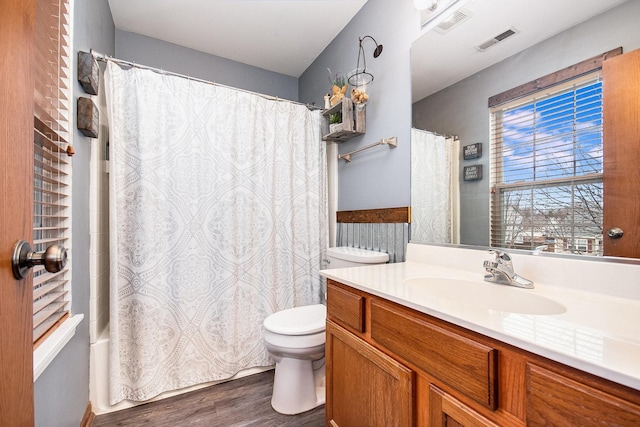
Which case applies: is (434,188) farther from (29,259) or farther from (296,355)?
(29,259)

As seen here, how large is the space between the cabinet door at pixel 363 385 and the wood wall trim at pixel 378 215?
2.40 ft

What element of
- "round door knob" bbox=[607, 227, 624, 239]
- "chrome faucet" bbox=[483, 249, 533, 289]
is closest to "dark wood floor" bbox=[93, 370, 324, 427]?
"chrome faucet" bbox=[483, 249, 533, 289]

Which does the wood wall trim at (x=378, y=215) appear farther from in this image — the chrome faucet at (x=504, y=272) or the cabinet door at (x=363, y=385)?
the cabinet door at (x=363, y=385)

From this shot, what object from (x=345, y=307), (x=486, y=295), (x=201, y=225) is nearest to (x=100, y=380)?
(x=201, y=225)

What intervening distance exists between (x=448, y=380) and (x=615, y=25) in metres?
1.16

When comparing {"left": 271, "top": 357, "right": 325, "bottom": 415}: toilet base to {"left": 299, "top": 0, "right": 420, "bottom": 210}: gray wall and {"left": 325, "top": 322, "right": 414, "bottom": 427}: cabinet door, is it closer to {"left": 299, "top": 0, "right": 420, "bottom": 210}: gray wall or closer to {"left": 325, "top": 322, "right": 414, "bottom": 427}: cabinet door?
{"left": 325, "top": 322, "right": 414, "bottom": 427}: cabinet door

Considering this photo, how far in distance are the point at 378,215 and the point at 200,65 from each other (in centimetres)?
204

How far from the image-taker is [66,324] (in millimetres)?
1081

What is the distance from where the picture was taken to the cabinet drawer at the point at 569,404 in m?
0.44

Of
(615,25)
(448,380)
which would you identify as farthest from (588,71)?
(448,380)

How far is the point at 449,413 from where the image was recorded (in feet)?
2.32

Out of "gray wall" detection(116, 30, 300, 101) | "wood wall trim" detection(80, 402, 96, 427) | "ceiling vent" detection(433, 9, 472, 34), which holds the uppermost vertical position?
"gray wall" detection(116, 30, 300, 101)

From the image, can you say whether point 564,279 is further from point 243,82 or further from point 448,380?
point 243,82

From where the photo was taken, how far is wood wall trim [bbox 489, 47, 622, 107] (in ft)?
2.88
